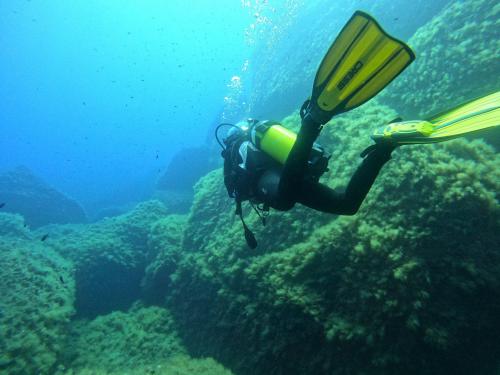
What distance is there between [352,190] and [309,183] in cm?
44

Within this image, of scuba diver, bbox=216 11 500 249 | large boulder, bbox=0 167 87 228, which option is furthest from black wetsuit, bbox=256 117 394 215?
large boulder, bbox=0 167 87 228

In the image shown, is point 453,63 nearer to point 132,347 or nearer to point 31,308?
point 132,347

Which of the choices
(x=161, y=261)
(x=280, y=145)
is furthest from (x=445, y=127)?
(x=161, y=261)

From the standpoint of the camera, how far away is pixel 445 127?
2963 mm

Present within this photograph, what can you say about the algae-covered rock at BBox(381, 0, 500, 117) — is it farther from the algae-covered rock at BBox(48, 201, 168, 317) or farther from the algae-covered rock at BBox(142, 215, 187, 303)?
the algae-covered rock at BBox(48, 201, 168, 317)

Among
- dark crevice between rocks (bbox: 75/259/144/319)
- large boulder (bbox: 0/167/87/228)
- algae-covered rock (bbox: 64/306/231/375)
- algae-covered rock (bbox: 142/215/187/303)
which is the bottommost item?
algae-covered rock (bbox: 64/306/231/375)

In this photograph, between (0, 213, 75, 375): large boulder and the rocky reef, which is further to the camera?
(0, 213, 75, 375): large boulder

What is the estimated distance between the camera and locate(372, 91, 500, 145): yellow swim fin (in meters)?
2.74

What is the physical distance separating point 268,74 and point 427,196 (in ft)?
72.2

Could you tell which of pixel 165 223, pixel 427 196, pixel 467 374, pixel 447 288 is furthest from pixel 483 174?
pixel 165 223

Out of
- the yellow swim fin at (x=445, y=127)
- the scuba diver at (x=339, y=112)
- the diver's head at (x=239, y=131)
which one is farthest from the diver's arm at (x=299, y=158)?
the diver's head at (x=239, y=131)

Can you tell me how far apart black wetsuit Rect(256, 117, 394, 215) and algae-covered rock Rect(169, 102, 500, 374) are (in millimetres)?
1218

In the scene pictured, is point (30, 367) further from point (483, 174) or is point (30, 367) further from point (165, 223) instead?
point (483, 174)

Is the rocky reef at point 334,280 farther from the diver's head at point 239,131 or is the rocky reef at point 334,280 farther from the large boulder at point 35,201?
the large boulder at point 35,201
